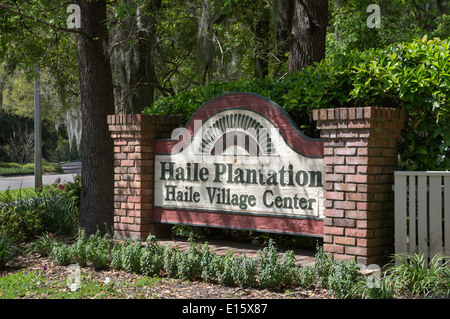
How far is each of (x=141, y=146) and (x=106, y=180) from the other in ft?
5.29

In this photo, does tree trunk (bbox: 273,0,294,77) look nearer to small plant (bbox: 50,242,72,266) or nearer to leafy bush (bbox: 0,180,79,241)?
leafy bush (bbox: 0,180,79,241)

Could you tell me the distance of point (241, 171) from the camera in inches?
273

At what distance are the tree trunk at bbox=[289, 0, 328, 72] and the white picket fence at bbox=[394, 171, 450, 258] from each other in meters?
3.98

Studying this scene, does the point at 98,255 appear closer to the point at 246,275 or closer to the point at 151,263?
the point at 151,263

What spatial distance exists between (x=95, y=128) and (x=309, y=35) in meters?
3.89

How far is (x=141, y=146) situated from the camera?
7.75 m

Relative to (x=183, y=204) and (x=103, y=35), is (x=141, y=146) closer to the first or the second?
(x=183, y=204)

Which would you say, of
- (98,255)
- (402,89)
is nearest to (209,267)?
(98,255)

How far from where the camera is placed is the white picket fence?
215 inches

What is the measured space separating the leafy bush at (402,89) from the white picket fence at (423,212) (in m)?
0.46

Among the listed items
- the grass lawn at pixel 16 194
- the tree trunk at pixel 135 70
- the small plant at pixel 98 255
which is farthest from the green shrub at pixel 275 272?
the tree trunk at pixel 135 70

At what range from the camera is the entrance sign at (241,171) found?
6.38m

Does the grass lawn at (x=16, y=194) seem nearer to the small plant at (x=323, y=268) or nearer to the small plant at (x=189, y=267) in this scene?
the small plant at (x=189, y=267)

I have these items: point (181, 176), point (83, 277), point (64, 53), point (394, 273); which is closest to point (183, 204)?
point (181, 176)
